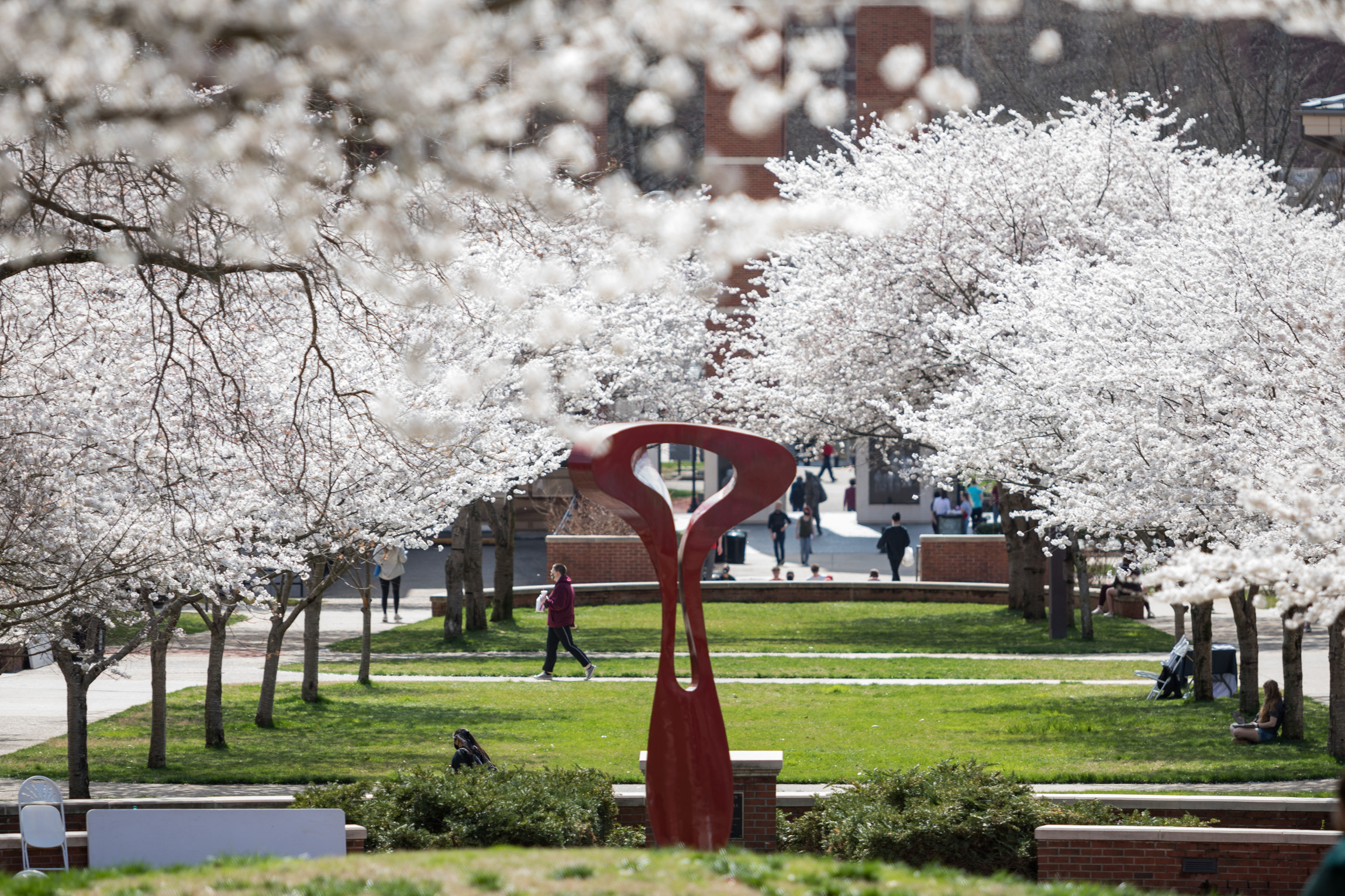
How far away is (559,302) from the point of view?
21.5m

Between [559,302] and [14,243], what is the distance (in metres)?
12.5

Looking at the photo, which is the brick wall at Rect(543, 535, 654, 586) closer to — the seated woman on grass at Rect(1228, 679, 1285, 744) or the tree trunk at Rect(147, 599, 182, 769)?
the tree trunk at Rect(147, 599, 182, 769)

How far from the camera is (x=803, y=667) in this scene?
20.3 meters

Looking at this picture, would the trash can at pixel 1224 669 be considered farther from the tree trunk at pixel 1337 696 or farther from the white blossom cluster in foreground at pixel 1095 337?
the tree trunk at pixel 1337 696

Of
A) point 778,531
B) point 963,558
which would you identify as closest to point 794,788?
point 963,558

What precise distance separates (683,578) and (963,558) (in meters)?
22.4

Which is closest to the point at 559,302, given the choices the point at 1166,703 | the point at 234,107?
the point at 1166,703

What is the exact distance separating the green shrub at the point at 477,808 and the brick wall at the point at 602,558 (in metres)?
19.5

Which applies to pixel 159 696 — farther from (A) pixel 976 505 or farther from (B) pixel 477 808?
(A) pixel 976 505

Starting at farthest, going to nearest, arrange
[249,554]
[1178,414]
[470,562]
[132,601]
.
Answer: [470,562], [249,554], [1178,414], [132,601]

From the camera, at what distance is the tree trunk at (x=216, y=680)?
14078 millimetres

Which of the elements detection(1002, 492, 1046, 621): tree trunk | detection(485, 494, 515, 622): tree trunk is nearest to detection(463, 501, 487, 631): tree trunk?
detection(485, 494, 515, 622): tree trunk

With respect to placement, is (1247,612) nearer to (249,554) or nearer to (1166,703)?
(1166,703)

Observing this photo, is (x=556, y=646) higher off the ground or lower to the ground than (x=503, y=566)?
lower
